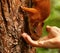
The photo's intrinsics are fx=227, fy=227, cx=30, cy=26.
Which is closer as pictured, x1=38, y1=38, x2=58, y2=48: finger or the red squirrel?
x1=38, y1=38, x2=58, y2=48: finger

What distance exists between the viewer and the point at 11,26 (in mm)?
1629

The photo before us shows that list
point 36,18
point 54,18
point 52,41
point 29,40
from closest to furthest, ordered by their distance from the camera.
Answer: point 52,41, point 29,40, point 36,18, point 54,18

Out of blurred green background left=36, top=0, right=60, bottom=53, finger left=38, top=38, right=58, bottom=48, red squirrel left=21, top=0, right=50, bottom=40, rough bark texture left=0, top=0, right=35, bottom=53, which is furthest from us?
blurred green background left=36, top=0, right=60, bottom=53

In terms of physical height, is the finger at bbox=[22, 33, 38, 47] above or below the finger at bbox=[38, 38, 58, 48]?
below

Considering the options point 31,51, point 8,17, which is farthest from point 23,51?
point 8,17

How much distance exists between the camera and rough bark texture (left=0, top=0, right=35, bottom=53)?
62.6 inches

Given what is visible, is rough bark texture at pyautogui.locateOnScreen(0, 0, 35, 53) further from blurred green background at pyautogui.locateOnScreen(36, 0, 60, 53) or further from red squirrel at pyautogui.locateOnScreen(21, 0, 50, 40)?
blurred green background at pyautogui.locateOnScreen(36, 0, 60, 53)

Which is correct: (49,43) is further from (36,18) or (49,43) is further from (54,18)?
(54,18)

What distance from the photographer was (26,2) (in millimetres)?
1747

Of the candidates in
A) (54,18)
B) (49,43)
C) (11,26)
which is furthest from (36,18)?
(54,18)

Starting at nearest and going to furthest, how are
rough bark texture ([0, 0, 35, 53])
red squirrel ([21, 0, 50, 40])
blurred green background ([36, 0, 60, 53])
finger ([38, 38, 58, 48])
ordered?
finger ([38, 38, 58, 48]) < rough bark texture ([0, 0, 35, 53]) < red squirrel ([21, 0, 50, 40]) < blurred green background ([36, 0, 60, 53])

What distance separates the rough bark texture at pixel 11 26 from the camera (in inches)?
62.6

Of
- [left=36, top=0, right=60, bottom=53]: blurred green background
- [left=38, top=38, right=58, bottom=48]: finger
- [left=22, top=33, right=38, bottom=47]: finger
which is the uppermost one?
[left=38, top=38, right=58, bottom=48]: finger

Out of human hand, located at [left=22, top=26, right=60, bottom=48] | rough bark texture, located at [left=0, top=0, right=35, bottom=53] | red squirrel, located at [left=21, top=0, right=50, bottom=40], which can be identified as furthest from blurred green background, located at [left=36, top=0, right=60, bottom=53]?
human hand, located at [left=22, top=26, right=60, bottom=48]
